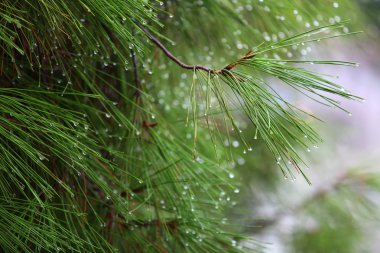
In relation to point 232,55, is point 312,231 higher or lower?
lower

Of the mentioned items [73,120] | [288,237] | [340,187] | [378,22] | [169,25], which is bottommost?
[288,237]

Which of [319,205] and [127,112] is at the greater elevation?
[127,112]

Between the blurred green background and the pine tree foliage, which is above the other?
the pine tree foliage

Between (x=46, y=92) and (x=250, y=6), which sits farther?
(x=250, y=6)

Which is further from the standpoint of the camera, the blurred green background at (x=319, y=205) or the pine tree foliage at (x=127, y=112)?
the blurred green background at (x=319, y=205)

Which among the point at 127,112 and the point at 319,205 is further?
→ the point at 319,205

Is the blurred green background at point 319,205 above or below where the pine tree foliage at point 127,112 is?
Result: below

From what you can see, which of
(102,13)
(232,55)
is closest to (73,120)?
(102,13)

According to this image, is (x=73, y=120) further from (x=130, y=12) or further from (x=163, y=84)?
(x=163, y=84)
